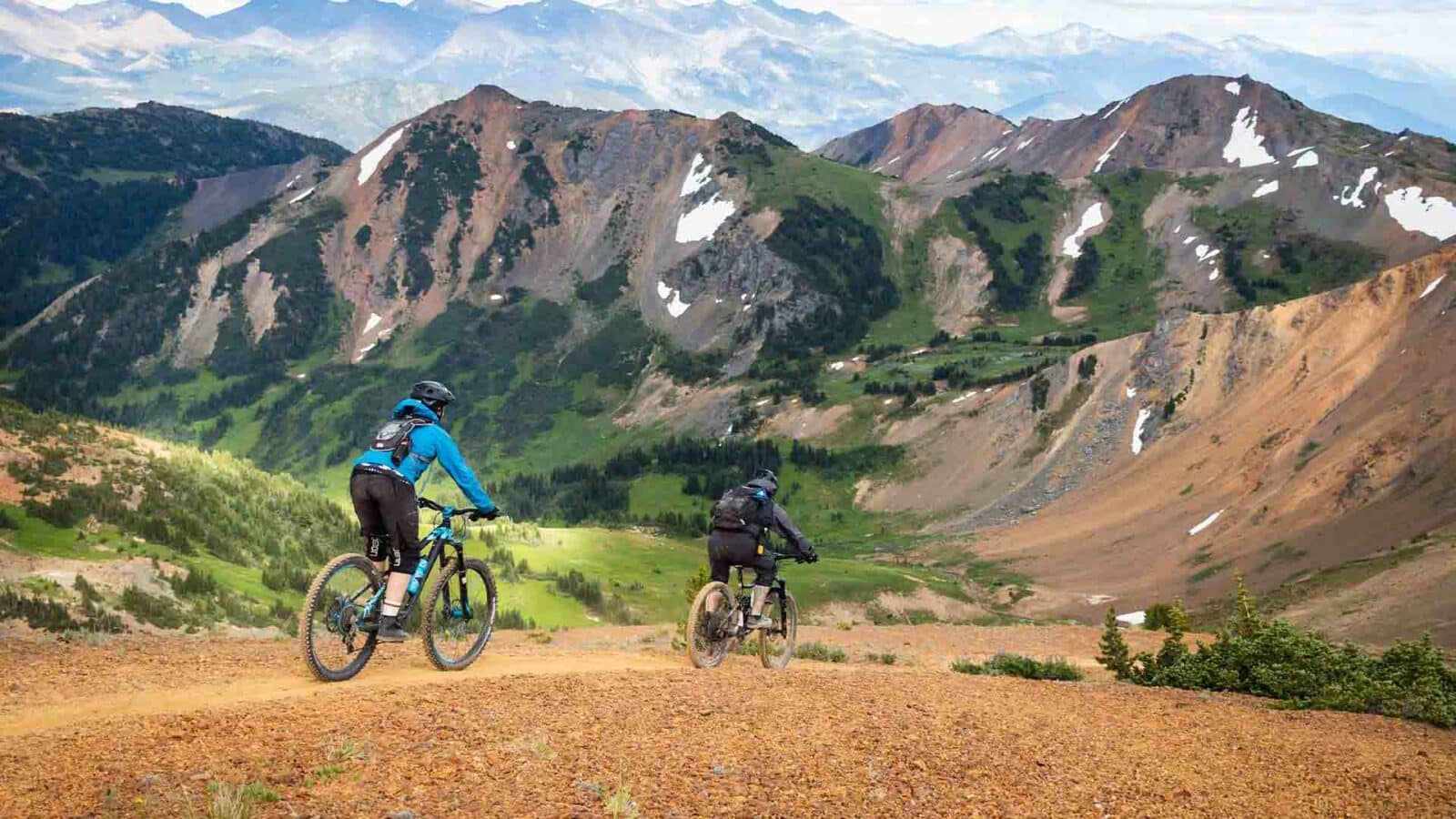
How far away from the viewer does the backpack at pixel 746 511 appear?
55.5 feet

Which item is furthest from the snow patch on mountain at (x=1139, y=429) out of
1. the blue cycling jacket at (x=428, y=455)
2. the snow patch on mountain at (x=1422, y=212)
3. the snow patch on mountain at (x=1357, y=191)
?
the snow patch on mountain at (x=1357, y=191)

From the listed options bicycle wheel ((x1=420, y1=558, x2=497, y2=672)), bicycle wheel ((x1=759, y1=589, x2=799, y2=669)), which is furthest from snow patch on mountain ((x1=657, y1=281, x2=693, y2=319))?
A: bicycle wheel ((x1=420, y1=558, x2=497, y2=672))

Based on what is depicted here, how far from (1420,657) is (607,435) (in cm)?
15564

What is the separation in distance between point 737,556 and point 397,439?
19.1ft

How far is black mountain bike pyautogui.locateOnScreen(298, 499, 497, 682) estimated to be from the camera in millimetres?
13664

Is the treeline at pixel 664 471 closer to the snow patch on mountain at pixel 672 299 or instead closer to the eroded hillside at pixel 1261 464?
the eroded hillside at pixel 1261 464

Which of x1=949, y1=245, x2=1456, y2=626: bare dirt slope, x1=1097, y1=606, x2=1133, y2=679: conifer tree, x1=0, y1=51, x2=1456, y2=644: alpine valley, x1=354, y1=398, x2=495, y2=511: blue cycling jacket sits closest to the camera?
x1=354, y1=398, x2=495, y2=511: blue cycling jacket

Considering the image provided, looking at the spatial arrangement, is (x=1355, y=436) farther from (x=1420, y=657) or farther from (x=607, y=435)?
(x=607, y=435)

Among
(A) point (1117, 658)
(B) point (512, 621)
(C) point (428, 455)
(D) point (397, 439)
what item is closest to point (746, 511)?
(C) point (428, 455)

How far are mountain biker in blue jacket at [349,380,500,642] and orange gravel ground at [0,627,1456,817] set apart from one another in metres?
1.14

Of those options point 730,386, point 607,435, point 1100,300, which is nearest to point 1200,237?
point 1100,300

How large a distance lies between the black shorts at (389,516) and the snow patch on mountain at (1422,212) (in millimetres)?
185366

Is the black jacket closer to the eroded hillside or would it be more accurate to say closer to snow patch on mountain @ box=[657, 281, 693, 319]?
the eroded hillside

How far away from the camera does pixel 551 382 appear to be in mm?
190625
